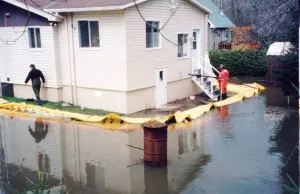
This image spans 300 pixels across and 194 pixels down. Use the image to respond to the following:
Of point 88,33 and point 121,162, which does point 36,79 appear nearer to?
point 88,33

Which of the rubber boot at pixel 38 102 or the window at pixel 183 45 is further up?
the window at pixel 183 45

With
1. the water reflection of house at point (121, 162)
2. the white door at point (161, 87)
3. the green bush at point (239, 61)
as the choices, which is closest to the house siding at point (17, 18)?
the white door at point (161, 87)

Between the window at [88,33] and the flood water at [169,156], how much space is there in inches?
160

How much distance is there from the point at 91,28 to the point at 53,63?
2795 mm

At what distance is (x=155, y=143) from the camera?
9906 mm

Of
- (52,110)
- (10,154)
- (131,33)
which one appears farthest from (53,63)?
(10,154)

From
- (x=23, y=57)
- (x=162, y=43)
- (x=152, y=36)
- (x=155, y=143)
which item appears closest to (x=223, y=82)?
(x=162, y=43)

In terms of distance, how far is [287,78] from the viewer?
10641 mm

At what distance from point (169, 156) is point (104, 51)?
276 inches

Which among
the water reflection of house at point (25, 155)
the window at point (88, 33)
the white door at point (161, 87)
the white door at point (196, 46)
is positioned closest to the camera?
the water reflection of house at point (25, 155)

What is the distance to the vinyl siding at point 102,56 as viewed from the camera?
51.2ft

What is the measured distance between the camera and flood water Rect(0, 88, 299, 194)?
8.91m

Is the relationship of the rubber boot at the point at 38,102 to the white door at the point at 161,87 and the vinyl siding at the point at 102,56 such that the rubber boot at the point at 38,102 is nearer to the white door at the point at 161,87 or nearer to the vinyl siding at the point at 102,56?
the vinyl siding at the point at 102,56

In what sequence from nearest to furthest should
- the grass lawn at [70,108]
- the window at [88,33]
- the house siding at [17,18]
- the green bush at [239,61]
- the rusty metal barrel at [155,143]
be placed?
Answer: the rusty metal barrel at [155,143], the grass lawn at [70,108], the window at [88,33], the house siding at [17,18], the green bush at [239,61]
